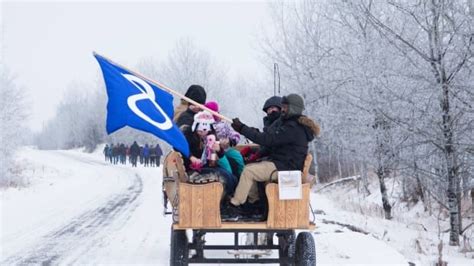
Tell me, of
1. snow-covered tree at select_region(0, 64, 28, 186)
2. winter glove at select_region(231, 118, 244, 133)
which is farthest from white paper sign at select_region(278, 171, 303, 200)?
snow-covered tree at select_region(0, 64, 28, 186)

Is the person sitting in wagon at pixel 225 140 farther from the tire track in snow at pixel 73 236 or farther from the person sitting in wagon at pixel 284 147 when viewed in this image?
the tire track in snow at pixel 73 236

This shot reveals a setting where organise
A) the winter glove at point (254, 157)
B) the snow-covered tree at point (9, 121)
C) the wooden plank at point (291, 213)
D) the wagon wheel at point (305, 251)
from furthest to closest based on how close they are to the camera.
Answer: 1. the snow-covered tree at point (9, 121)
2. the winter glove at point (254, 157)
3. the wagon wheel at point (305, 251)
4. the wooden plank at point (291, 213)

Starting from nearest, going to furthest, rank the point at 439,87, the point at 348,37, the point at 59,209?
the point at 439,87 < the point at 59,209 < the point at 348,37

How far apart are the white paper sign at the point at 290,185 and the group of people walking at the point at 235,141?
19 cm

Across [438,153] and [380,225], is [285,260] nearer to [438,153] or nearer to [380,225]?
[438,153]

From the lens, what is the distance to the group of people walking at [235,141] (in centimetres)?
613

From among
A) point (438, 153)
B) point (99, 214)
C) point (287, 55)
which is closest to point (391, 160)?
point (438, 153)

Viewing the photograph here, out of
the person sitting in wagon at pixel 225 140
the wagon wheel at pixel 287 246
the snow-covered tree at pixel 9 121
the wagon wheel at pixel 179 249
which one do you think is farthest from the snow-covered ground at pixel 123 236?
the snow-covered tree at pixel 9 121

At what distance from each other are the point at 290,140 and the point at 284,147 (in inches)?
5.1

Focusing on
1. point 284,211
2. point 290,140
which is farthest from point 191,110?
point 284,211

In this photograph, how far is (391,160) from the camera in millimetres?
12977

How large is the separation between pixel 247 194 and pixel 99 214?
8.86 m

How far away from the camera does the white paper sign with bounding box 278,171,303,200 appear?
5918 millimetres

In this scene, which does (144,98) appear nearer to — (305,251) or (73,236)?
(305,251)
